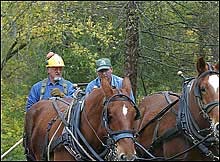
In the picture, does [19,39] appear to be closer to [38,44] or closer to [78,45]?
[38,44]

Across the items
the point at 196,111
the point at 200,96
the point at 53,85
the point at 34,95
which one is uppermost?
the point at 53,85

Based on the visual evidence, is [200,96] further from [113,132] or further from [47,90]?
[47,90]

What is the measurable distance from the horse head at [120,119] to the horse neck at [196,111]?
860mm

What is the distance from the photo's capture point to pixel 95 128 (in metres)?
6.57

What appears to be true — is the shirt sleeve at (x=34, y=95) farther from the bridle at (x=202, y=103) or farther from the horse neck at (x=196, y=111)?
the bridle at (x=202, y=103)

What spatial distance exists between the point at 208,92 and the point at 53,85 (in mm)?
2796

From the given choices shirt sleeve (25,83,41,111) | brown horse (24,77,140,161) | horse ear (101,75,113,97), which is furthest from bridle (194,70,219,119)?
shirt sleeve (25,83,41,111)

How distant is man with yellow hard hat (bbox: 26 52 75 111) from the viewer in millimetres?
8578

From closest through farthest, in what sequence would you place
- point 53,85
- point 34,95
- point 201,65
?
point 201,65 < point 53,85 < point 34,95

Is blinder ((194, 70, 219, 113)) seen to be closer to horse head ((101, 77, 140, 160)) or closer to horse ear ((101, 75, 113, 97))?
horse head ((101, 77, 140, 160))

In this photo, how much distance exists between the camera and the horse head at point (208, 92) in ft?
21.1

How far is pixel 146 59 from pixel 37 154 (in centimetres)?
557

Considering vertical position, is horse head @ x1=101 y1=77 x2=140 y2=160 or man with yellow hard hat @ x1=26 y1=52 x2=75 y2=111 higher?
man with yellow hard hat @ x1=26 y1=52 x2=75 y2=111

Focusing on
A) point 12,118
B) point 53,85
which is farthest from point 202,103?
point 12,118
